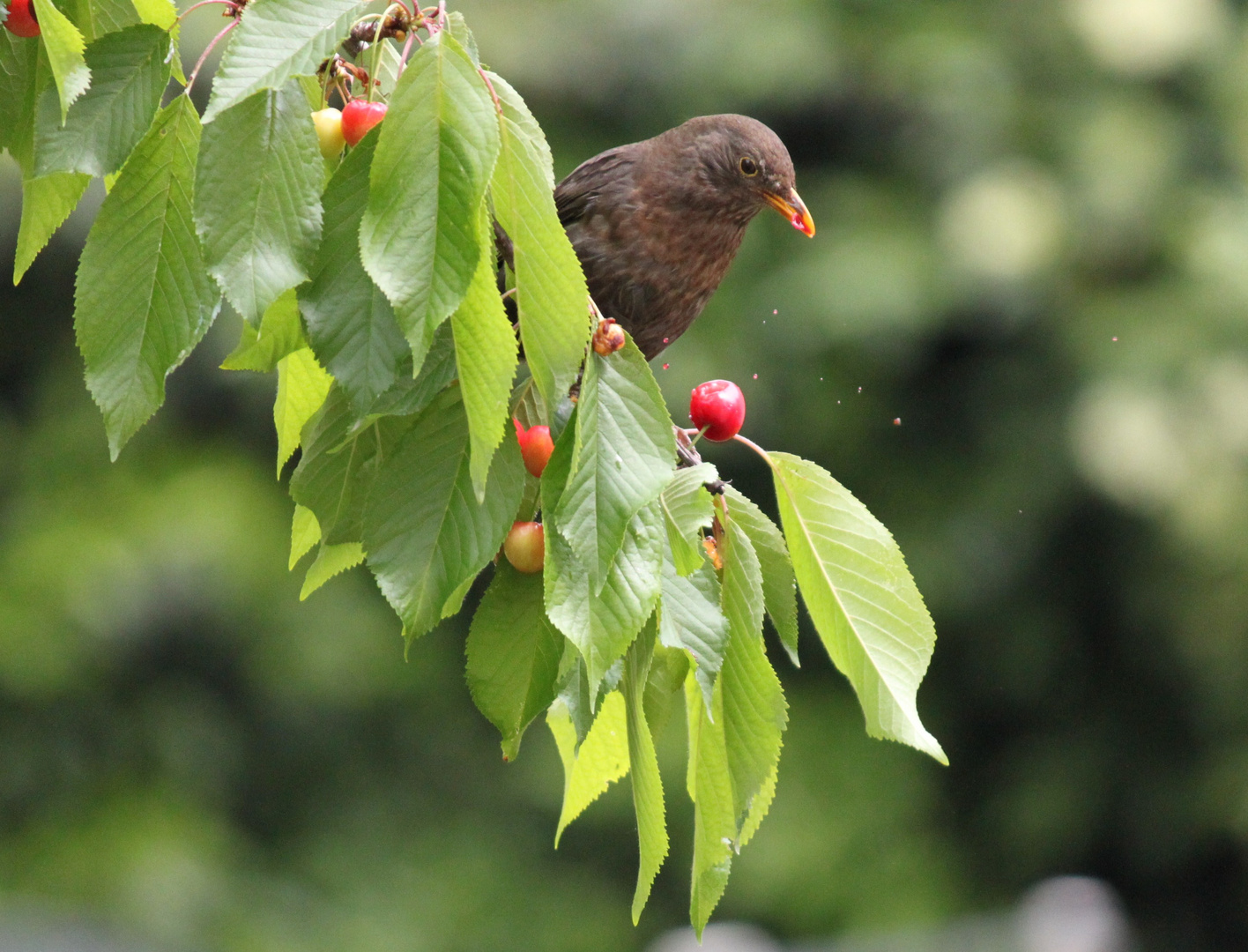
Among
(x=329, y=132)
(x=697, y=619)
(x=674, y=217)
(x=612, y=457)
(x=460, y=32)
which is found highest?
(x=460, y=32)

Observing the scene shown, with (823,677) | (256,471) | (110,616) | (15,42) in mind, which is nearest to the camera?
(15,42)

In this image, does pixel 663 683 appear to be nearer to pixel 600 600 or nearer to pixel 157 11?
pixel 600 600

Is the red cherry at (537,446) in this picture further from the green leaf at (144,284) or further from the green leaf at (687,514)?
the green leaf at (144,284)

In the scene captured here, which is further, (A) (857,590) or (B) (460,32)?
(A) (857,590)

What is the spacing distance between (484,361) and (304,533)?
1.25 feet

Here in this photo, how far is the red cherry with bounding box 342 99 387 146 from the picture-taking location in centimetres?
103

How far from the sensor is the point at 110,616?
4.30 meters

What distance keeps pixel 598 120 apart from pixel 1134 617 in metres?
2.42

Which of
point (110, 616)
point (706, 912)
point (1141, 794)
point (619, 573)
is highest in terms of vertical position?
point (619, 573)

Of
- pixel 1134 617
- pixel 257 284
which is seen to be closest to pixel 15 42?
pixel 257 284

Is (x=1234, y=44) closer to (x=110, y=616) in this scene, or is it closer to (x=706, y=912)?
(x=110, y=616)

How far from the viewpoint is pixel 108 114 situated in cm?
98

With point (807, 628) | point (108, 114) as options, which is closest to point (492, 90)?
point (108, 114)

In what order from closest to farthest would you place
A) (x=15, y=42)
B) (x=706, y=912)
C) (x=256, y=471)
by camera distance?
(x=706, y=912) → (x=15, y=42) → (x=256, y=471)
